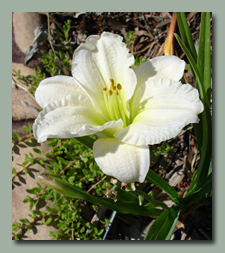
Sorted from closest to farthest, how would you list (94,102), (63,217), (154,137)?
(154,137), (94,102), (63,217)

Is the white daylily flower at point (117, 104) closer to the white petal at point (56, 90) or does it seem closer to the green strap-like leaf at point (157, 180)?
the white petal at point (56, 90)

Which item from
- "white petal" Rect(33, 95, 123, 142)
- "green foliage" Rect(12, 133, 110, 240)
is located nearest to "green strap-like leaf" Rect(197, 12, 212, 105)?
"white petal" Rect(33, 95, 123, 142)

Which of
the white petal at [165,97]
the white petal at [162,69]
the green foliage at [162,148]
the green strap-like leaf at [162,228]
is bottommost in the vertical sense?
the green strap-like leaf at [162,228]

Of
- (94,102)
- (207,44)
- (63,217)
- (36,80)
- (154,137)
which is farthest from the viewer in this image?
(36,80)

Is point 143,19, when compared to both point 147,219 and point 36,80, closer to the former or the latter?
point 36,80

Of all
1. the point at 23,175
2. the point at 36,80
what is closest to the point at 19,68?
the point at 36,80

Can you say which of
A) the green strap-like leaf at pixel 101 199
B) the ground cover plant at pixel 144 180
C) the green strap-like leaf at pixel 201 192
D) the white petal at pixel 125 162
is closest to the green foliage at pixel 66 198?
the ground cover plant at pixel 144 180
